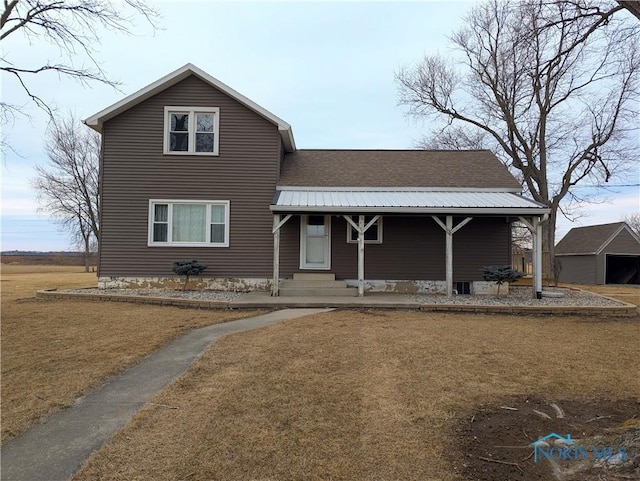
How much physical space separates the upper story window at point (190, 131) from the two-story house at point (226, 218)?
1.3 inches

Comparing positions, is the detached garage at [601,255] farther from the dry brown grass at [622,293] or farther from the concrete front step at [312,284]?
the concrete front step at [312,284]

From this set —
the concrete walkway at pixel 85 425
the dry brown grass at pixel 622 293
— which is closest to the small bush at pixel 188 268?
the concrete walkway at pixel 85 425

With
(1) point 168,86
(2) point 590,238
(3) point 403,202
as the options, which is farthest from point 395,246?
(2) point 590,238

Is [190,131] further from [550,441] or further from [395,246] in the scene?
[550,441]

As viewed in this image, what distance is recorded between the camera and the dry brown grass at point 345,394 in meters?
2.83

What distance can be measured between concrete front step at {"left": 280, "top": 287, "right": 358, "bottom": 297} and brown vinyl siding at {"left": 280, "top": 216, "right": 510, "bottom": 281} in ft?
3.78

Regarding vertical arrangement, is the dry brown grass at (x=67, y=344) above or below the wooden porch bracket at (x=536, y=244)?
below

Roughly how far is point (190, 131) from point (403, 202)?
703cm

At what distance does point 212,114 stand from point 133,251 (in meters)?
5.00

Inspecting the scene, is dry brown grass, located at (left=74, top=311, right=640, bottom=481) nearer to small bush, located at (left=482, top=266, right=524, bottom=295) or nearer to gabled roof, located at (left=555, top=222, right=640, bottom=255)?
small bush, located at (left=482, top=266, right=524, bottom=295)

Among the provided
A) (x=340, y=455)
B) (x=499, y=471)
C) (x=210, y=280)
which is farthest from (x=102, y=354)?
(x=210, y=280)

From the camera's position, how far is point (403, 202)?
38.0 feet

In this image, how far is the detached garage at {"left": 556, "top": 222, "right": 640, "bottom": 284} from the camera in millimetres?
26844

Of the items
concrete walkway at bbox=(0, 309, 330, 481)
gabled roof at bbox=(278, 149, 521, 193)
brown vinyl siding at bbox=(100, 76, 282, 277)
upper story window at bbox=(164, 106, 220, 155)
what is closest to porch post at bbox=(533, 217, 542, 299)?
gabled roof at bbox=(278, 149, 521, 193)
